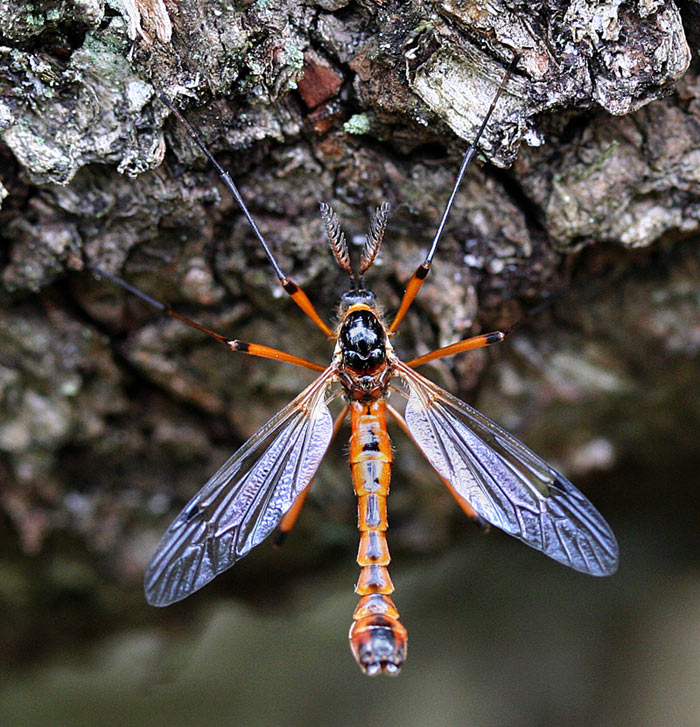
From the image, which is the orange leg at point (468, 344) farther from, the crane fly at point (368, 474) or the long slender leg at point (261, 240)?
the long slender leg at point (261, 240)

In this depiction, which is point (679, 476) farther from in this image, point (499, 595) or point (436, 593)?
point (436, 593)

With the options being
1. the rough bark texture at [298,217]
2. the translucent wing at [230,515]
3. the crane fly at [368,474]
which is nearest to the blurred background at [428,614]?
the rough bark texture at [298,217]

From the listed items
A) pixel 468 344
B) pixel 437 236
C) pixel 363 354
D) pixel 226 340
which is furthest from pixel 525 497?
pixel 226 340

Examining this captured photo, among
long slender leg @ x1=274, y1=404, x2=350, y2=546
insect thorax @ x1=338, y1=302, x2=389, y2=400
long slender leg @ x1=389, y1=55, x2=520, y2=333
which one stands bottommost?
long slender leg @ x1=274, y1=404, x2=350, y2=546

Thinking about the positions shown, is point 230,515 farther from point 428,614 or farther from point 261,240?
point 428,614

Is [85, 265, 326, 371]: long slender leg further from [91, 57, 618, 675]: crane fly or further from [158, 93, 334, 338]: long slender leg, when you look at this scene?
[158, 93, 334, 338]: long slender leg

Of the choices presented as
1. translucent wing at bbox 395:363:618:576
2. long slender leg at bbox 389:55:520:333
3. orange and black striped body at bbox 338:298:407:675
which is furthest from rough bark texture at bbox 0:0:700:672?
translucent wing at bbox 395:363:618:576

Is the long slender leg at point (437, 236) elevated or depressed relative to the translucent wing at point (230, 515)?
elevated
